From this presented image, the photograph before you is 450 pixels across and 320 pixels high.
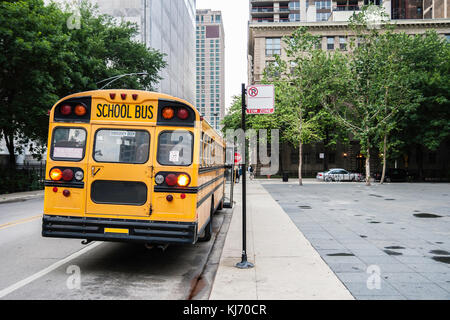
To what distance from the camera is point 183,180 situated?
5691 mm

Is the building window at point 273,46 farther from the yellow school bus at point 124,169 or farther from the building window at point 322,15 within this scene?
the yellow school bus at point 124,169

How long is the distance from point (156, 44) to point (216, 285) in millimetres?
47576

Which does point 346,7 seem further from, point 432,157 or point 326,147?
point 432,157

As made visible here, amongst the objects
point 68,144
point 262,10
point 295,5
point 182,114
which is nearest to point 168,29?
point 262,10

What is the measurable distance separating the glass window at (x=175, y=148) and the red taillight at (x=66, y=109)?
1607 mm

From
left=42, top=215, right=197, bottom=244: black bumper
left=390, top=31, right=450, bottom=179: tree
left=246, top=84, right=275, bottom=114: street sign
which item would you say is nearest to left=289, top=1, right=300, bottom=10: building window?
left=390, top=31, right=450, bottom=179: tree

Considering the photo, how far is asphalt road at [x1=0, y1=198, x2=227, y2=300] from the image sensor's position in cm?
505

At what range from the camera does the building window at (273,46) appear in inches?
2199

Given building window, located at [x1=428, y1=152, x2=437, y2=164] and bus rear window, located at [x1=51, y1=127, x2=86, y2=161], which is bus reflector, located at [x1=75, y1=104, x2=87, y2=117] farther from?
building window, located at [x1=428, y1=152, x2=437, y2=164]

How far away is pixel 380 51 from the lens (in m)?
30.2

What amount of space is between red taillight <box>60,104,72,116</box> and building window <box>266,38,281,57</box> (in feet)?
174

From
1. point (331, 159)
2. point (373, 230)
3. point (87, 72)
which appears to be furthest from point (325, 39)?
point (373, 230)

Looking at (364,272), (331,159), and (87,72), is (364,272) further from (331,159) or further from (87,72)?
(331,159)

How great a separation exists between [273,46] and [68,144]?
177ft
